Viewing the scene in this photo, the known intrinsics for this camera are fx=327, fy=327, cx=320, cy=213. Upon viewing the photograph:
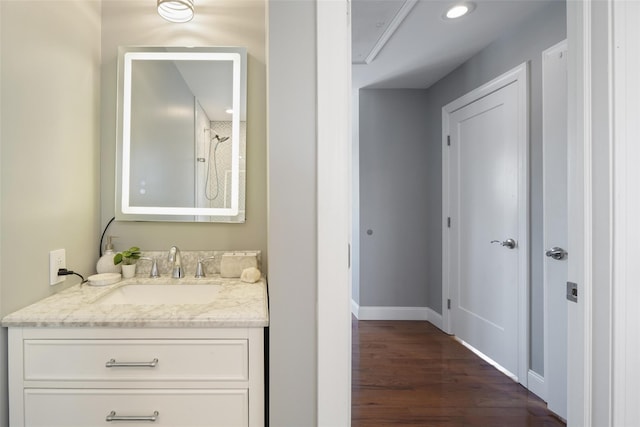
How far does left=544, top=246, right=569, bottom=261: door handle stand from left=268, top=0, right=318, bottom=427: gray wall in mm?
1614

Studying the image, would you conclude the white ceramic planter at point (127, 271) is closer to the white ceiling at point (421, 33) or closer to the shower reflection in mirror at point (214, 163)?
the shower reflection in mirror at point (214, 163)

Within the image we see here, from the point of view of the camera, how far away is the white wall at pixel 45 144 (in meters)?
1.10

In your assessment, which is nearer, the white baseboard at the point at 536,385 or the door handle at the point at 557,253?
the door handle at the point at 557,253

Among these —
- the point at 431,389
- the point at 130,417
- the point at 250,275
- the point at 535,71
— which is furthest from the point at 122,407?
the point at 535,71

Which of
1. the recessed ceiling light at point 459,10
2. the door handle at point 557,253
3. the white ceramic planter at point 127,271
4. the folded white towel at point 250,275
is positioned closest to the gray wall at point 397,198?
the recessed ceiling light at point 459,10

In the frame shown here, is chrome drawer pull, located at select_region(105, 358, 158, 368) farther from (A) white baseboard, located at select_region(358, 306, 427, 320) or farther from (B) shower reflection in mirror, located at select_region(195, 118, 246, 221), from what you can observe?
(A) white baseboard, located at select_region(358, 306, 427, 320)

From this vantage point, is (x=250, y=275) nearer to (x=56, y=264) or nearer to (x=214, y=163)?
(x=214, y=163)

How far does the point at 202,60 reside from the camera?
64.3 inches

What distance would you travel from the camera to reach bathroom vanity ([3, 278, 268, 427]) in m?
1.05

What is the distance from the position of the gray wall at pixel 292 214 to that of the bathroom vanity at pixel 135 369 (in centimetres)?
8

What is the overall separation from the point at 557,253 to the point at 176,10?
94.3 inches

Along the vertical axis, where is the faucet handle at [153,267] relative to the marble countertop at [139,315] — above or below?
above

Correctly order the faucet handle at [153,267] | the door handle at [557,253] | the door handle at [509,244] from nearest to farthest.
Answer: the faucet handle at [153,267], the door handle at [557,253], the door handle at [509,244]

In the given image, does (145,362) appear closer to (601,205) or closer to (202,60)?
(202,60)
